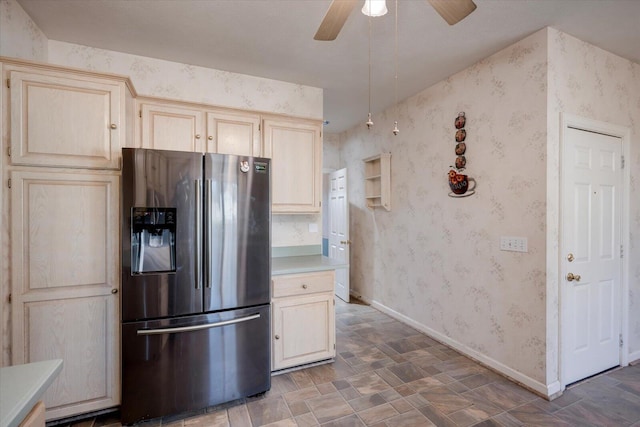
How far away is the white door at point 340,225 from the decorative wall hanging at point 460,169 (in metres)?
1.81

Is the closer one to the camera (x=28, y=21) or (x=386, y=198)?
(x=28, y=21)

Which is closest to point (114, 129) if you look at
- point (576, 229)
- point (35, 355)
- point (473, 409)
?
point (35, 355)

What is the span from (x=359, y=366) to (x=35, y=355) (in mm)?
2226

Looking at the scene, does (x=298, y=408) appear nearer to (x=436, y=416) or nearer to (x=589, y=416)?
(x=436, y=416)

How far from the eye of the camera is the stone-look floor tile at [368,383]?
225cm

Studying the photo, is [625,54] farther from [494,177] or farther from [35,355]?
[35,355]

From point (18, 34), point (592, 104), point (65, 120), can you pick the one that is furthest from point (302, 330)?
point (592, 104)

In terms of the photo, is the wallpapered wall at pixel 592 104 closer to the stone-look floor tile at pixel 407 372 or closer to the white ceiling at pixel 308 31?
the white ceiling at pixel 308 31

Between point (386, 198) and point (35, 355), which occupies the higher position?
point (386, 198)

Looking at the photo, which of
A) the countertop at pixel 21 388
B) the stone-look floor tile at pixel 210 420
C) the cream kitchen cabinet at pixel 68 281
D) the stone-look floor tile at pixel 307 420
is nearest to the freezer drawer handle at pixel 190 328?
the cream kitchen cabinet at pixel 68 281

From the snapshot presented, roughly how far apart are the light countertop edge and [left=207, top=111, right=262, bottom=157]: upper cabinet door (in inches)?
40.2

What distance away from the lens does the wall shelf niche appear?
381cm

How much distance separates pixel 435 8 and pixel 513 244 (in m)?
1.84

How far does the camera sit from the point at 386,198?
381cm
